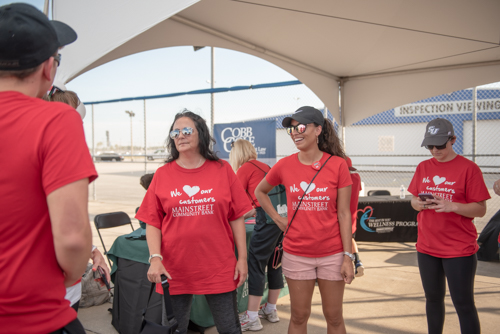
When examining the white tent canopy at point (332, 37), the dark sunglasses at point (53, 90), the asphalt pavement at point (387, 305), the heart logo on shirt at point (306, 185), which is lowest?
the asphalt pavement at point (387, 305)

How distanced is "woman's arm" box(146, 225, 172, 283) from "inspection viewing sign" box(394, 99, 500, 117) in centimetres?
2380

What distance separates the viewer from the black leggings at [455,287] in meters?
2.55

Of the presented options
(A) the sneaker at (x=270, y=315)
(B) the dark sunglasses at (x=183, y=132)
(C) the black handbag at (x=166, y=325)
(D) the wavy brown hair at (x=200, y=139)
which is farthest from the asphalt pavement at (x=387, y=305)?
(B) the dark sunglasses at (x=183, y=132)

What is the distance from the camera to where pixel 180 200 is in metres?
2.21

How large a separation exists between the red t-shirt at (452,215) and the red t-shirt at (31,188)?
99.9 inches

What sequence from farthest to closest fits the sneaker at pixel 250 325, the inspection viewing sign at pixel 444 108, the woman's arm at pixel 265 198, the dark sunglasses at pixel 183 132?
the inspection viewing sign at pixel 444 108 < the sneaker at pixel 250 325 < the woman's arm at pixel 265 198 < the dark sunglasses at pixel 183 132

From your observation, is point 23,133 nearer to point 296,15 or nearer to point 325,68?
point 296,15

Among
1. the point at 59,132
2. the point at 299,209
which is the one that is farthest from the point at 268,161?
the point at 59,132

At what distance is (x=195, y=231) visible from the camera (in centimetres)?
220

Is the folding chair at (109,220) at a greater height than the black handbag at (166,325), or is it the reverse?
the folding chair at (109,220)

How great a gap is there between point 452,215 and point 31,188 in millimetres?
2706

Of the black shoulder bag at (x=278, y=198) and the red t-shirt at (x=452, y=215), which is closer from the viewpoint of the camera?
the red t-shirt at (x=452, y=215)

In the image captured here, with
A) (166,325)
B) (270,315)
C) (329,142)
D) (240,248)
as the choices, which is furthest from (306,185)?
(270,315)

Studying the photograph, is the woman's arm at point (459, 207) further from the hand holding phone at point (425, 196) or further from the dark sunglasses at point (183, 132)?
the dark sunglasses at point (183, 132)
